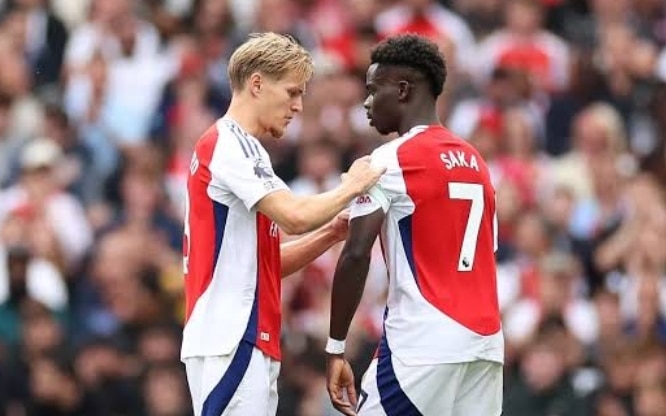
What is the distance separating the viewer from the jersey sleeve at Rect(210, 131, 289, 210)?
841cm

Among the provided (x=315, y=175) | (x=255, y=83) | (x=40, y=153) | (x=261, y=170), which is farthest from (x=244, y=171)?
(x=40, y=153)

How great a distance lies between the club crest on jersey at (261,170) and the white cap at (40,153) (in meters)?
7.66

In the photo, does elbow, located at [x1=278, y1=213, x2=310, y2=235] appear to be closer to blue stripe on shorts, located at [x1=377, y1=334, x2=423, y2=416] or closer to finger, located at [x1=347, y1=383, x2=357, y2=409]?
blue stripe on shorts, located at [x1=377, y1=334, x2=423, y2=416]

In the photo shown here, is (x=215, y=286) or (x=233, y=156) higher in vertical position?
(x=233, y=156)

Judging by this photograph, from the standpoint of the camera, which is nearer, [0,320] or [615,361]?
[615,361]

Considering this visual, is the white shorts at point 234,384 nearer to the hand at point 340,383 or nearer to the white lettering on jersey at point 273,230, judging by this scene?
the hand at point 340,383

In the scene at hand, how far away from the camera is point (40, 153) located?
1598cm

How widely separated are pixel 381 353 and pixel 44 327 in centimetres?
646

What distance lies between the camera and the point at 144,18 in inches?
688

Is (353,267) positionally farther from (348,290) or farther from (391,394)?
(391,394)

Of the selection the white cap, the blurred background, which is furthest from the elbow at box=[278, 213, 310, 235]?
the white cap

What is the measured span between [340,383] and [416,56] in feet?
5.02

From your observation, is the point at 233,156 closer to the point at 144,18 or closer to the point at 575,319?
the point at 575,319

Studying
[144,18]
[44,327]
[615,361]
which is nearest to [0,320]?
[44,327]
